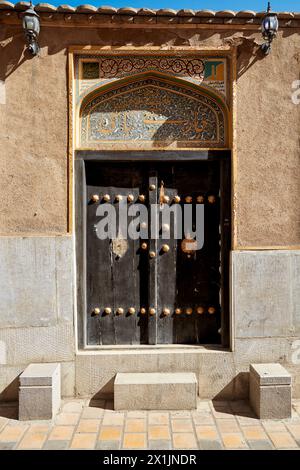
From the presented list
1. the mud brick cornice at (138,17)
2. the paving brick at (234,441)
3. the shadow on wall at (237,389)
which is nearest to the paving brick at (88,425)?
the paving brick at (234,441)

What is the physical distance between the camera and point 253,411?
3.49 meters

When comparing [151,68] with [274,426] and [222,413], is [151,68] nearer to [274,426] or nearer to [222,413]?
[222,413]

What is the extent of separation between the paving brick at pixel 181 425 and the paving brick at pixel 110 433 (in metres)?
0.48

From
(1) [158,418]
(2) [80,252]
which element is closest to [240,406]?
(1) [158,418]

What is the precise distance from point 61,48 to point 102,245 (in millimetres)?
2070

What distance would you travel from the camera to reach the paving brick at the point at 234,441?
2.90 meters

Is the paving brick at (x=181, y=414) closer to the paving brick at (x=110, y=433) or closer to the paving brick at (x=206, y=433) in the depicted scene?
the paving brick at (x=206, y=433)

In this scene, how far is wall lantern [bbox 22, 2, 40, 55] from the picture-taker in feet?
11.1

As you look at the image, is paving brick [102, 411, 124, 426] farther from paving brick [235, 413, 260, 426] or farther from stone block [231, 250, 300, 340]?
stone block [231, 250, 300, 340]

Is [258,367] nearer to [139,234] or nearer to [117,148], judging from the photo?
[139,234]

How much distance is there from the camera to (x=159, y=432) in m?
3.09

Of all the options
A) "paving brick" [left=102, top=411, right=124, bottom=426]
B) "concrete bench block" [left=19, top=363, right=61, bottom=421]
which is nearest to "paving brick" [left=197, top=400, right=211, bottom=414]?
"paving brick" [left=102, top=411, right=124, bottom=426]

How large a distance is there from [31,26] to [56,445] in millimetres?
3727
